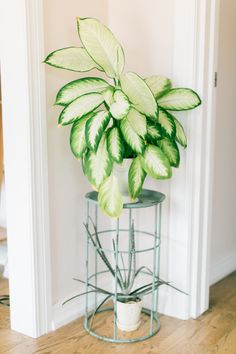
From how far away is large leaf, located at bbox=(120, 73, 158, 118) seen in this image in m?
1.88

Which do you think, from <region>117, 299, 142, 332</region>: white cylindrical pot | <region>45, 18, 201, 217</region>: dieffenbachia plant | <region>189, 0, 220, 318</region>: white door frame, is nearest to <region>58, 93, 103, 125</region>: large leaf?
<region>45, 18, 201, 217</region>: dieffenbachia plant

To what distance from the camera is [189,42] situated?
214 centimetres

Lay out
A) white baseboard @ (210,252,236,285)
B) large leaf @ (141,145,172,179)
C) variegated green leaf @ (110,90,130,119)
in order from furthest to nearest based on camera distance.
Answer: white baseboard @ (210,252,236,285) → large leaf @ (141,145,172,179) → variegated green leaf @ (110,90,130,119)

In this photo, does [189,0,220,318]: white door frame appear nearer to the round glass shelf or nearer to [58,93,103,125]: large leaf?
the round glass shelf

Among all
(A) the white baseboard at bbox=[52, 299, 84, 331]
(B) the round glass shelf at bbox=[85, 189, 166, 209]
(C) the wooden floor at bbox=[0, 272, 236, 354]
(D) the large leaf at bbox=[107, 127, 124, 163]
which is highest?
(D) the large leaf at bbox=[107, 127, 124, 163]

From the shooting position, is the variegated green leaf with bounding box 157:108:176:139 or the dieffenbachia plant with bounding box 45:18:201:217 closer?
the dieffenbachia plant with bounding box 45:18:201:217

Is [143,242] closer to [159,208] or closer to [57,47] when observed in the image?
[159,208]

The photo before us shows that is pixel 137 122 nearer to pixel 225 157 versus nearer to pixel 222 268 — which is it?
pixel 225 157

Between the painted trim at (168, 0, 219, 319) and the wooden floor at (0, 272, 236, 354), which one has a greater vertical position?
the painted trim at (168, 0, 219, 319)

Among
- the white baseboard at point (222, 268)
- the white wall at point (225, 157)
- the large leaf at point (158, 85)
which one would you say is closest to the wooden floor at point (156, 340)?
the white baseboard at point (222, 268)

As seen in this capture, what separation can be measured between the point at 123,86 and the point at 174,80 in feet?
1.31

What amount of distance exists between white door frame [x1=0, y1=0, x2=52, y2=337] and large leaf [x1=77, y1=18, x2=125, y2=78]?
0.72 feet

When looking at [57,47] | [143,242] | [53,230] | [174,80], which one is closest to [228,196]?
[143,242]

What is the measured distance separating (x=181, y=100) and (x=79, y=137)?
18.4 inches
